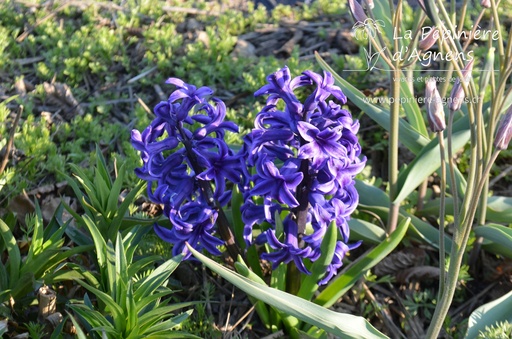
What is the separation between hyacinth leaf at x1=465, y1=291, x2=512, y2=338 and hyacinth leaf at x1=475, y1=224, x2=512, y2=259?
0.22 m

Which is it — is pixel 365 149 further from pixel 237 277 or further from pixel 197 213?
pixel 237 277

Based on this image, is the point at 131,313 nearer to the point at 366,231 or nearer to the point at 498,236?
the point at 366,231

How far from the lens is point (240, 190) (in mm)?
2102

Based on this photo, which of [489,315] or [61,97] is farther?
[61,97]

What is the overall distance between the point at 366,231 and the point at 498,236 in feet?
1.57

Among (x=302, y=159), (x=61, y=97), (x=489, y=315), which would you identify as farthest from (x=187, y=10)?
(x=489, y=315)

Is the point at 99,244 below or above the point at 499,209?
above

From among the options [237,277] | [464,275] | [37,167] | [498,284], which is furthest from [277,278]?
[37,167]

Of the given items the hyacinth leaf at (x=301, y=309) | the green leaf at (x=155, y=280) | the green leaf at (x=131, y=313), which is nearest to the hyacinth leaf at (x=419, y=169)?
the hyacinth leaf at (x=301, y=309)

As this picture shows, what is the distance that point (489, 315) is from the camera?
1999 millimetres

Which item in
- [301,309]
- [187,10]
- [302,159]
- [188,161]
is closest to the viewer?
[301,309]

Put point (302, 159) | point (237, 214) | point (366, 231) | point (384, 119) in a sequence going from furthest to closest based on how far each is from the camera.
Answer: point (384, 119) → point (366, 231) → point (237, 214) → point (302, 159)

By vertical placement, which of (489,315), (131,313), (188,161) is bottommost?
(489,315)

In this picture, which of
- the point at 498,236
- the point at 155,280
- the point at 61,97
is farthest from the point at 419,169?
the point at 61,97
